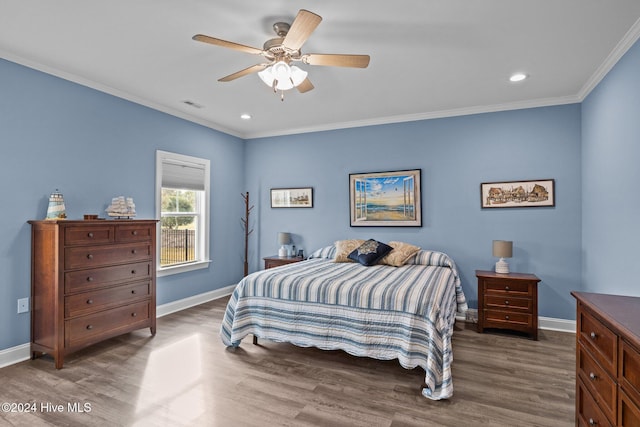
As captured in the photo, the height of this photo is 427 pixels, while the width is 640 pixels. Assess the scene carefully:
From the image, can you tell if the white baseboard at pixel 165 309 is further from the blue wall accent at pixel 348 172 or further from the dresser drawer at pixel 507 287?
the dresser drawer at pixel 507 287

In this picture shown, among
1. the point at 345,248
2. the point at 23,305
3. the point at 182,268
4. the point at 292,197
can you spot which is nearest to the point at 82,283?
the point at 23,305

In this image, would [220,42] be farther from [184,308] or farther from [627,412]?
[184,308]

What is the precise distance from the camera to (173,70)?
3297 mm

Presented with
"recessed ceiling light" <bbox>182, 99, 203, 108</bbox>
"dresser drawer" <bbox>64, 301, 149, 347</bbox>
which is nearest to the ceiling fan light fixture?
"recessed ceiling light" <bbox>182, 99, 203, 108</bbox>

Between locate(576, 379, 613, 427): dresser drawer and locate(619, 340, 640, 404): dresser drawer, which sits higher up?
locate(619, 340, 640, 404): dresser drawer

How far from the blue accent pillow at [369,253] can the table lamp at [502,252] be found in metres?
1.21

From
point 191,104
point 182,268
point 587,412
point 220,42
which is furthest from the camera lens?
point 182,268

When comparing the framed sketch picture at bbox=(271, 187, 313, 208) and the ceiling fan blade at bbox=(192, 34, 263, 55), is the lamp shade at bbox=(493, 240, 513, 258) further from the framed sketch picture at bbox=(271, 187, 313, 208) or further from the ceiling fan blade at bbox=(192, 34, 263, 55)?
the ceiling fan blade at bbox=(192, 34, 263, 55)

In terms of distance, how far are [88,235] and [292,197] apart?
298 centimetres

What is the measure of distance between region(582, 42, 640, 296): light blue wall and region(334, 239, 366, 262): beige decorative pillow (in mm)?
2578

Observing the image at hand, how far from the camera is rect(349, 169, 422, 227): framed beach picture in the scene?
4.70 metres

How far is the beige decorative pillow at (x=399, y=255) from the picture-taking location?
412 centimetres

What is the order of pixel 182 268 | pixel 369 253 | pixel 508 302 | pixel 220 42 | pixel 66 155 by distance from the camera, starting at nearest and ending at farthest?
pixel 220 42 → pixel 66 155 → pixel 508 302 → pixel 369 253 → pixel 182 268

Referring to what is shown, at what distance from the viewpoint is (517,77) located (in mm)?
3422
